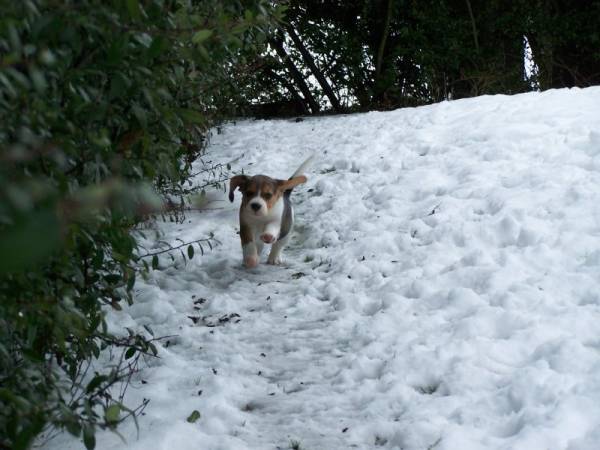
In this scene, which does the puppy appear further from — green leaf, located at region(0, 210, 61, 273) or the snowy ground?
green leaf, located at region(0, 210, 61, 273)

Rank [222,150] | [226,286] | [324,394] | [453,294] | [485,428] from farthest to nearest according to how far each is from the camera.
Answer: [222,150]
[226,286]
[453,294]
[324,394]
[485,428]

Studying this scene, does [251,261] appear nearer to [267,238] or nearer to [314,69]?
[267,238]

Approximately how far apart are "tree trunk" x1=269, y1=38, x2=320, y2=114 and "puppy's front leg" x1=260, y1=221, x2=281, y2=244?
694 cm

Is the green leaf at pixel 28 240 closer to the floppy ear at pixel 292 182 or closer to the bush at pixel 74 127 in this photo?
the bush at pixel 74 127

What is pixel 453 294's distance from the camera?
4.88 m

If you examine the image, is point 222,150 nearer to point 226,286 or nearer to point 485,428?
point 226,286

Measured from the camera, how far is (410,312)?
4.87 meters

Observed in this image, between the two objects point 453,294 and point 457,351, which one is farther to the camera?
point 453,294

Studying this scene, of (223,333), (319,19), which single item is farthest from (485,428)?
(319,19)

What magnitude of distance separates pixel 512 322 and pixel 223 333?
1.92m

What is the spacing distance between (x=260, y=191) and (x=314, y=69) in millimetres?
7329

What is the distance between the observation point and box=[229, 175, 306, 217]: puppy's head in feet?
20.0

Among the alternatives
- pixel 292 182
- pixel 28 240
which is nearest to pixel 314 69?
pixel 292 182

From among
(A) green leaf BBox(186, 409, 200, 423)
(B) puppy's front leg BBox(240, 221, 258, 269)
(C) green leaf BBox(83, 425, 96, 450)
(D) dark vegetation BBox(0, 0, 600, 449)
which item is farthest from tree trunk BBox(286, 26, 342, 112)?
(C) green leaf BBox(83, 425, 96, 450)
